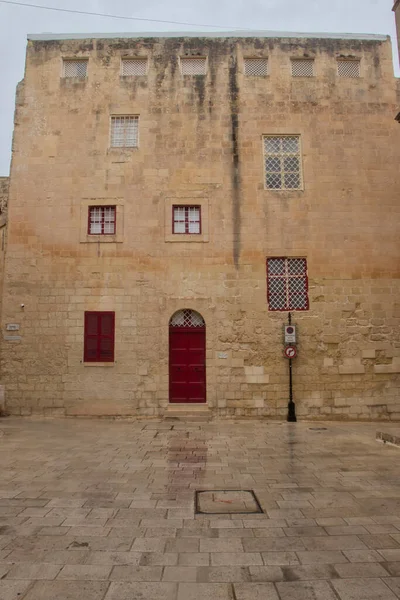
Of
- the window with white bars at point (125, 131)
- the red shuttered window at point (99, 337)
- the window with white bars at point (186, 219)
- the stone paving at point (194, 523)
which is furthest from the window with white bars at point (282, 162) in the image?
the stone paving at point (194, 523)

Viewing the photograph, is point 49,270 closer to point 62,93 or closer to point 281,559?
point 62,93

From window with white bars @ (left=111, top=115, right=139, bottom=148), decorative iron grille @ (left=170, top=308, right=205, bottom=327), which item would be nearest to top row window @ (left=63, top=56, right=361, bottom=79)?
window with white bars @ (left=111, top=115, right=139, bottom=148)

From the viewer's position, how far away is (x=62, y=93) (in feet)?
43.0

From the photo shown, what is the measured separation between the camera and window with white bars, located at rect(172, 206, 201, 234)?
12375 mm

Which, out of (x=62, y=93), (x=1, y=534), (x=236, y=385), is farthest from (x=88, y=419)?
(x=62, y=93)

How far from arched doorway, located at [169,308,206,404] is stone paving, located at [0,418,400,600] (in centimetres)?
349

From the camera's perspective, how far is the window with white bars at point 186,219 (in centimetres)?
1238

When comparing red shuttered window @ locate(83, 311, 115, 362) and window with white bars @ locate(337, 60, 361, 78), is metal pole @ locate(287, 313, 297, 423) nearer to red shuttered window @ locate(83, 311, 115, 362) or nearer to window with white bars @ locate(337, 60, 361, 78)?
red shuttered window @ locate(83, 311, 115, 362)

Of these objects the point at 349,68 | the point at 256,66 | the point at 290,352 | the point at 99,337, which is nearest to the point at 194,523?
the point at 290,352

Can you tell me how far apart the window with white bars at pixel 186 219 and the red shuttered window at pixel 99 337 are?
318cm

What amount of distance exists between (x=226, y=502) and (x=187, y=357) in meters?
7.01

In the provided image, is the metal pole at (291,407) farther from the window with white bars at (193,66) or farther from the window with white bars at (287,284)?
the window with white bars at (193,66)

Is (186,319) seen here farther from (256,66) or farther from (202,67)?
(256,66)

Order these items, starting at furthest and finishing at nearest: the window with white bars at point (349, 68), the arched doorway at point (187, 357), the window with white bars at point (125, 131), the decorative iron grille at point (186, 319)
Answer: the window with white bars at point (349, 68) → the window with white bars at point (125, 131) → the decorative iron grille at point (186, 319) → the arched doorway at point (187, 357)
